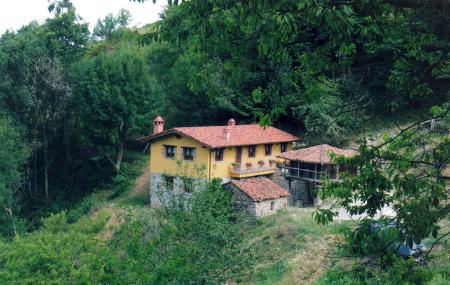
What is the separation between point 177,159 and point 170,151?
126 centimetres

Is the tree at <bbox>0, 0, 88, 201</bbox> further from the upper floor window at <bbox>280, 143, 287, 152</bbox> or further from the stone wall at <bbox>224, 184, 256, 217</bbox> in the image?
the stone wall at <bbox>224, 184, 256, 217</bbox>

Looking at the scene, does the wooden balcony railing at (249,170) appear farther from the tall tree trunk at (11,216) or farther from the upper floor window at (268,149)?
the tall tree trunk at (11,216)

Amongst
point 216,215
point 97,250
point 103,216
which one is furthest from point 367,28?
point 103,216

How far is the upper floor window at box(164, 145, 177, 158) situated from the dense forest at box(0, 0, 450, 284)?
554 cm

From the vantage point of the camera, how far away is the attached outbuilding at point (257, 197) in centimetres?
3072

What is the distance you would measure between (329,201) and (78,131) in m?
22.7

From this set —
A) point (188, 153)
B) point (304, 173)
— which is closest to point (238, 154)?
point (188, 153)

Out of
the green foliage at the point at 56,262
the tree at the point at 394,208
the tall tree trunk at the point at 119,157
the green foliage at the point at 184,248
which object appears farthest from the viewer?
the tall tree trunk at the point at 119,157

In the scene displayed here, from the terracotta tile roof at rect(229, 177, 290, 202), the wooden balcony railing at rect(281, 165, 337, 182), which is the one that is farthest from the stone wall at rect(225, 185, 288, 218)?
the wooden balcony railing at rect(281, 165, 337, 182)

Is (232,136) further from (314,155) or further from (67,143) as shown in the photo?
(67,143)

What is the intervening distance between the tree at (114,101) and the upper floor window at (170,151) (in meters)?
6.61

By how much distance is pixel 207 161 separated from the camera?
34.3m

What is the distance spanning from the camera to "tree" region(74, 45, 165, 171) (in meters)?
42.0

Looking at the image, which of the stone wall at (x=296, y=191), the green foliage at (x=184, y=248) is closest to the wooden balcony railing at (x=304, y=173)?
the stone wall at (x=296, y=191)
